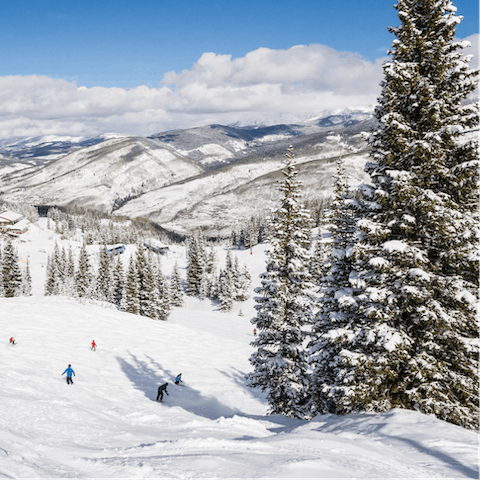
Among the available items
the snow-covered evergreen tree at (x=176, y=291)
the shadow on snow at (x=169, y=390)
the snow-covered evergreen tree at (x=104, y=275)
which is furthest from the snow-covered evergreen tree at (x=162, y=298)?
the shadow on snow at (x=169, y=390)

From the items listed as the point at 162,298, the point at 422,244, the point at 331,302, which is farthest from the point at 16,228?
the point at 422,244

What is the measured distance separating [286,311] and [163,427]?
790 centimetres

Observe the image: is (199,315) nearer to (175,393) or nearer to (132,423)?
(175,393)

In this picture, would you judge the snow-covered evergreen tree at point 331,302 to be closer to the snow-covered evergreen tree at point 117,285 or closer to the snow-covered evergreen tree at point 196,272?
the snow-covered evergreen tree at point 117,285

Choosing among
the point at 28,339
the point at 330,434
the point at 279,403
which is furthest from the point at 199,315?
the point at 330,434

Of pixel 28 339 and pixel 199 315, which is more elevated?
pixel 28 339

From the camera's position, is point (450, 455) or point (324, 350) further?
point (324, 350)

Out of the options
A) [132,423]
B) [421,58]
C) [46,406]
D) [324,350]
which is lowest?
[132,423]

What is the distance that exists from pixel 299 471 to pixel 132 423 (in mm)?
10577

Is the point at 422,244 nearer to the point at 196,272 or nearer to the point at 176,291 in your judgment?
the point at 176,291

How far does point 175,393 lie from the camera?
2317cm

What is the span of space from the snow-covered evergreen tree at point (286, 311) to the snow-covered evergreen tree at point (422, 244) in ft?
22.5

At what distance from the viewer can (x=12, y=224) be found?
150875 millimetres

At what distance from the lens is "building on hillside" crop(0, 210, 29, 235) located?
476 ft
